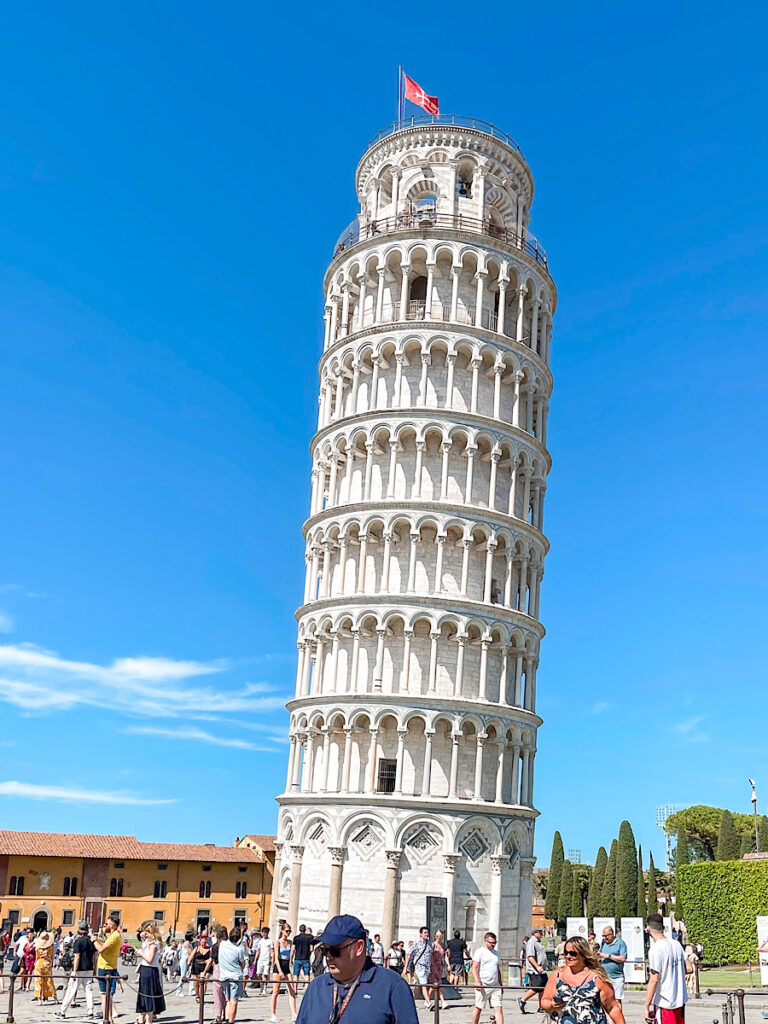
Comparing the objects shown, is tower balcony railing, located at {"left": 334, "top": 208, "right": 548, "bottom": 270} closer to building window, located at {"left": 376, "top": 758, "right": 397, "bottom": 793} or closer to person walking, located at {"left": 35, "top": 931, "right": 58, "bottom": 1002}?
building window, located at {"left": 376, "top": 758, "right": 397, "bottom": 793}

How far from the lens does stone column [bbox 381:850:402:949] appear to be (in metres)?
40.9

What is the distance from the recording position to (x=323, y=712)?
1780 inches

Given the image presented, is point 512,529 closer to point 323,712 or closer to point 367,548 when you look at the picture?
point 367,548

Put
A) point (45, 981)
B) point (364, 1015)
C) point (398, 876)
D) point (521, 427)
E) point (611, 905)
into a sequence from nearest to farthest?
point (364, 1015), point (45, 981), point (398, 876), point (521, 427), point (611, 905)

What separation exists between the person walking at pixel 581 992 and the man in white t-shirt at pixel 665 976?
186 inches

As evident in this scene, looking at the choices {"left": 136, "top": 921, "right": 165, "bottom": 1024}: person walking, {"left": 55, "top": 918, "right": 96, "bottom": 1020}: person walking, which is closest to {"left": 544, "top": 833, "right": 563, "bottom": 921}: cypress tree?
{"left": 55, "top": 918, "right": 96, "bottom": 1020}: person walking

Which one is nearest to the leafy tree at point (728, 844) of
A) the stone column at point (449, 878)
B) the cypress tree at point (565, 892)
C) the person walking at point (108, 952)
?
the cypress tree at point (565, 892)

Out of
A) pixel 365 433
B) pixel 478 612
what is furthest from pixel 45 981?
pixel 365 433

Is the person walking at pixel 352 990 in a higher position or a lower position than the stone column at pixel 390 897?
higher

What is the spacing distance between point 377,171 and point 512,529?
20565mm

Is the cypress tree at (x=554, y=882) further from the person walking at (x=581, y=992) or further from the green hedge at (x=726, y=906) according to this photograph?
the person walking at (x=581, y=992)

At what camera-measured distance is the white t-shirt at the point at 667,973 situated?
13977 mm

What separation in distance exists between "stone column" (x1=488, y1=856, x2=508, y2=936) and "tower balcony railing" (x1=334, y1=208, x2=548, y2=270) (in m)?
27.7

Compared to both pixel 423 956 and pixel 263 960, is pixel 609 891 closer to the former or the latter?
pixel 263 960
